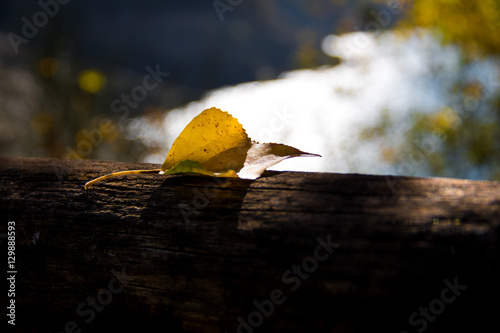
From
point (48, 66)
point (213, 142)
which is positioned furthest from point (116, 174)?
point (48, 66)

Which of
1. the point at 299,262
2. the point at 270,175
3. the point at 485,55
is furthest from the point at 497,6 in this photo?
the point at 299,262

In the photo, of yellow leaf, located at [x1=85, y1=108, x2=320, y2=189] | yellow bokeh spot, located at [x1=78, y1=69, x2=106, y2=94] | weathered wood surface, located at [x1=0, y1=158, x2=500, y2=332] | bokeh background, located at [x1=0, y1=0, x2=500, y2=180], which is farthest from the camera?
yellow bokeh spot, located at [x1=78, y1=69, x2=106, y2=94]

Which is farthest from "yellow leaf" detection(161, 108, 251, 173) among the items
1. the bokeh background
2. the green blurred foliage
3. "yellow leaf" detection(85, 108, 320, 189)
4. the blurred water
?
the green blurred foliage

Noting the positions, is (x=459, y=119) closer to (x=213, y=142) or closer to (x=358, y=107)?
(x=358, y=107)

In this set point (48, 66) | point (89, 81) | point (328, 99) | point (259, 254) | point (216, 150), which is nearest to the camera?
point (259, 254)

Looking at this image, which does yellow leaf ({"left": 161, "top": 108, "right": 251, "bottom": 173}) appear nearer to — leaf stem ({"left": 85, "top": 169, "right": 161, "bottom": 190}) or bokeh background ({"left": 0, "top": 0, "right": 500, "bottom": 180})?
leaf stem ({"left": 85, "top": 169, "right": 161, "bottom": 190})

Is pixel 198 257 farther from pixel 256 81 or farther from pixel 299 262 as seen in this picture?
pixel 256 81
